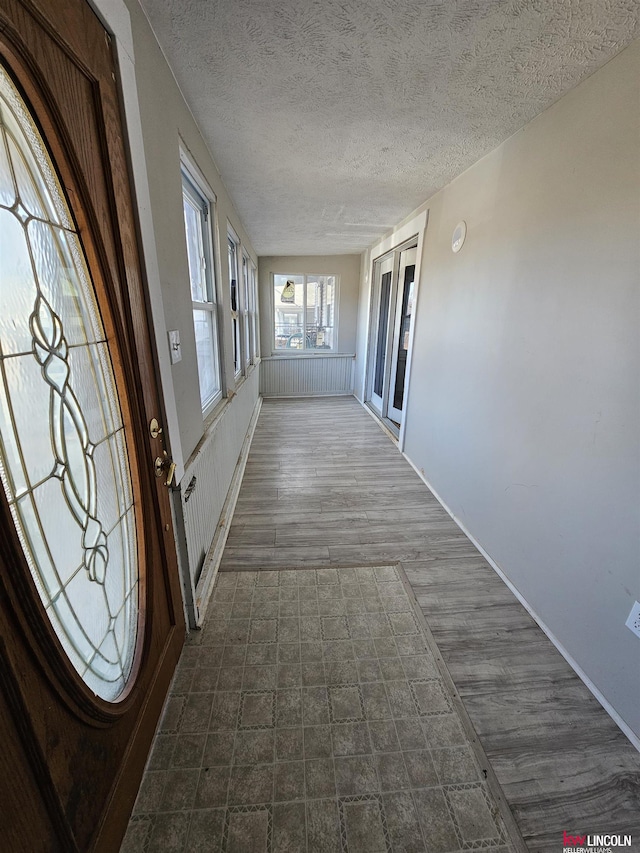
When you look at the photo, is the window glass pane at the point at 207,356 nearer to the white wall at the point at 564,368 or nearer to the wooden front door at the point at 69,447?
the wooden front door at the point at 69,447

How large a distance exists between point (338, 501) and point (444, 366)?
140 centimetres

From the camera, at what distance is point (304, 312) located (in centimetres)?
612

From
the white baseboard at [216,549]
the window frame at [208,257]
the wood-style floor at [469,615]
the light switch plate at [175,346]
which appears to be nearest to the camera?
the wood-style floor at [469,615]

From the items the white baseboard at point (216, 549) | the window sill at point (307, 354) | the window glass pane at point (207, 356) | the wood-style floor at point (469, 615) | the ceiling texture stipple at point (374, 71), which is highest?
the ceiling texture stipple at point (374, 71)

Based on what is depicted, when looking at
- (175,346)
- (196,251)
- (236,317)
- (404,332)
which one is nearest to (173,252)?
(175,346)

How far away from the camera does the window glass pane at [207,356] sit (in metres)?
2.20

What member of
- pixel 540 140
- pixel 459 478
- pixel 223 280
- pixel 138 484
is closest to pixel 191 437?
pixel 138 484

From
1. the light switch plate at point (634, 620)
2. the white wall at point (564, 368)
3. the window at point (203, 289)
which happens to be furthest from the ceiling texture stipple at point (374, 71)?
the light switch plate at point (634, 620)

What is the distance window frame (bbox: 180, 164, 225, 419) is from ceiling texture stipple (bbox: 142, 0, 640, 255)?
25cm

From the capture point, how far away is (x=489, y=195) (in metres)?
2.12

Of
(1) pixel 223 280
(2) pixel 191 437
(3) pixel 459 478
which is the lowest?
(3) pixel 459 478

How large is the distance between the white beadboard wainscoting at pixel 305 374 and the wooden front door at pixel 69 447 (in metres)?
5.03

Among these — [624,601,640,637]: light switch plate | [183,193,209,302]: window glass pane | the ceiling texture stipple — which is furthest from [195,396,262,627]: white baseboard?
the ceiling texture stipple

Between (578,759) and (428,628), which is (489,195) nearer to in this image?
(428,628)
